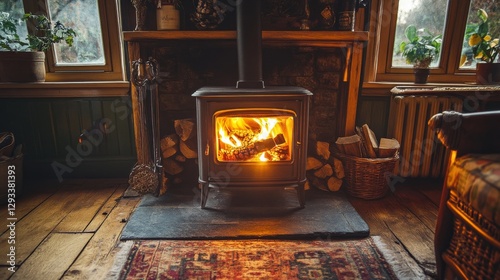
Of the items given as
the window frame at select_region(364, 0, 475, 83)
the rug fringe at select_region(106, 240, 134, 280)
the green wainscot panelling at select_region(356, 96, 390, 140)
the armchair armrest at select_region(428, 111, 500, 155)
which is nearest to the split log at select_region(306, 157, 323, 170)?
the green wainscot panelling at select_region(356, 96, 390, 140)

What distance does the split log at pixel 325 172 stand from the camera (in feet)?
6.50

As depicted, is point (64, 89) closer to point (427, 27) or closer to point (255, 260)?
point (255, 260)

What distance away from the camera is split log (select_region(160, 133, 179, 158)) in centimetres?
195

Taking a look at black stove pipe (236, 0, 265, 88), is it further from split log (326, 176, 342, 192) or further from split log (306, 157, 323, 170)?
split log (326, 176, 342, 192)

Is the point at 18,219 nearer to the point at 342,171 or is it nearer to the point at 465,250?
the point at 342,171

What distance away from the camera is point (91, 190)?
81.2 inches

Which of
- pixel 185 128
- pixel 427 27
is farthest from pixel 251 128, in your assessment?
pixel 427 27

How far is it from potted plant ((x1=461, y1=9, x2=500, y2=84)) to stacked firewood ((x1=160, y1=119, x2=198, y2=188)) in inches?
74.9

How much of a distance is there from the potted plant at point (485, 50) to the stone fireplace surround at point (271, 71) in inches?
33.7

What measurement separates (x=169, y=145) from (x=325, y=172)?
101 centimetres

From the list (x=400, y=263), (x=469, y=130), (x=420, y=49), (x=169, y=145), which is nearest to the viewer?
(x=469, y=130)

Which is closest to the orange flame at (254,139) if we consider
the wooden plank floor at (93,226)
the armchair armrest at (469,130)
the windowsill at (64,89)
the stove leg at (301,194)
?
the stove leg at (301,194)

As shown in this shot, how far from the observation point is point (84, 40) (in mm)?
2125

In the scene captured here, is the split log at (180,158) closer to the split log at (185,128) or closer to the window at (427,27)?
the split log at (185,128)
